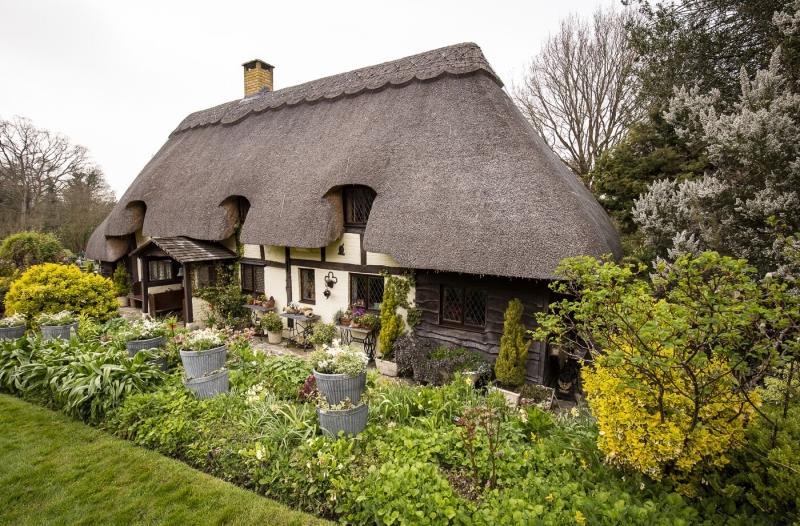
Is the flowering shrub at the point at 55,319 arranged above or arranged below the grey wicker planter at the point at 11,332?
above

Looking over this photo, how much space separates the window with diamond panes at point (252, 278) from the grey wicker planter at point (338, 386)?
7016mm

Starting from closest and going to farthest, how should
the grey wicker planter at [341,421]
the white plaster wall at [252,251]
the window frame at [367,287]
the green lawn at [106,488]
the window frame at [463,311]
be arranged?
the green lawn at [106,488] → the grey wicker planter at [341,421] → the window frame at [463,311] → the window frame at [367,287] → the white plaster wall at [252,251]

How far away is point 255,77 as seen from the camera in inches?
541

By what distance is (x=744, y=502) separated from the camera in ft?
9.64

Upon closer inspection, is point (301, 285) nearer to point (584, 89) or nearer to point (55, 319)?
point (55, 319)

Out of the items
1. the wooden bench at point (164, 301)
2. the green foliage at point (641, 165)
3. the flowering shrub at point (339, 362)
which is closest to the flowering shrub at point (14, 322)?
the wooden bench at point (164, 301)

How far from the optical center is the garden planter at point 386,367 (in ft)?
25.7

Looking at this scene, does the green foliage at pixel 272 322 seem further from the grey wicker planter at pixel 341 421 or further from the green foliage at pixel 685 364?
the green foliage at pixel 685 364

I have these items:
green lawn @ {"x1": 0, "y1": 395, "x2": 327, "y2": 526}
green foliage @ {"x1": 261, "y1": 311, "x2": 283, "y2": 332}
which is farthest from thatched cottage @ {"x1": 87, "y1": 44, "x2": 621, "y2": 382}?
green lawn @ {"x1": 0, "y1": 395, "x2": 327, "y2": 526}

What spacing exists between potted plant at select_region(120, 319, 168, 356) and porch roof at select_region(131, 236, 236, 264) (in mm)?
3736

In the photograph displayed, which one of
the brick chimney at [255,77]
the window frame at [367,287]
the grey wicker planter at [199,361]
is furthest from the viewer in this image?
the brick chimney at [255,77]

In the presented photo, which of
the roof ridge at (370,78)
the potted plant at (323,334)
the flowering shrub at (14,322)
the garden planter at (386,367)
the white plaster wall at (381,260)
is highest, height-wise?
the roof ridge at (370,78)

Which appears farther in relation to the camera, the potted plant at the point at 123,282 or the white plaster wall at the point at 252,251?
the potted plant at the point at 123,282

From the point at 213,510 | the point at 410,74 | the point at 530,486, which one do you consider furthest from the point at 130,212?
the point at 530,486
